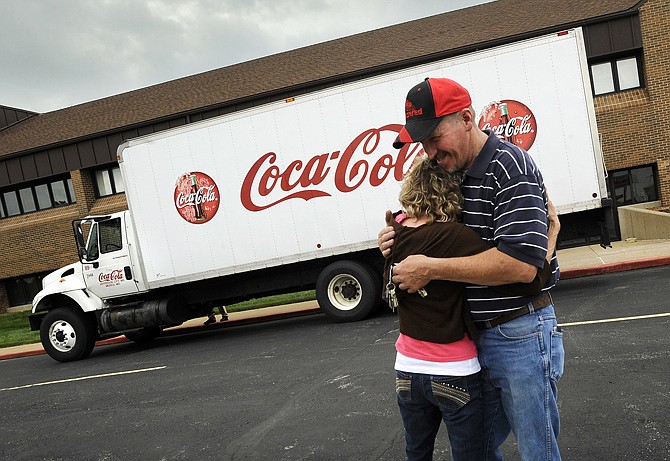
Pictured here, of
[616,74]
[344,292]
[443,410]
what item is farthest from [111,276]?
[616,74]

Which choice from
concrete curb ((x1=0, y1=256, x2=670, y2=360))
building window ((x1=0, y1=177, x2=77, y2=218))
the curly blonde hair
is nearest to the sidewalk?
concrete curb ((x1=0, y1=256, x2=670, y2=360))

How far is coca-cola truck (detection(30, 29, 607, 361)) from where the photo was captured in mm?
A: 9320

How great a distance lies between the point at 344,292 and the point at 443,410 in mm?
7919

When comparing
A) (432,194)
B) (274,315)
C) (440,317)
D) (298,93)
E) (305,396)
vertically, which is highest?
(298,93)

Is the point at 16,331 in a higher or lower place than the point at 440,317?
lower

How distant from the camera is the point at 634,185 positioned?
17.4 m

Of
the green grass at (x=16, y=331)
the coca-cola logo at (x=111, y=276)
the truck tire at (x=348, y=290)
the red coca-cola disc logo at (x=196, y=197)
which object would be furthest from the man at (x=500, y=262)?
the green grass at (x=16, y=331)

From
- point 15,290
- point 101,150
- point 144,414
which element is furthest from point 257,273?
point 15,290

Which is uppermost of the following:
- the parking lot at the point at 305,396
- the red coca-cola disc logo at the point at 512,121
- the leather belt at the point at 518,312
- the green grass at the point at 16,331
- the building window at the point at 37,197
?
the building window at the point at 37,197

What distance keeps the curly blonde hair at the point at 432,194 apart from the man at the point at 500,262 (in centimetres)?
4

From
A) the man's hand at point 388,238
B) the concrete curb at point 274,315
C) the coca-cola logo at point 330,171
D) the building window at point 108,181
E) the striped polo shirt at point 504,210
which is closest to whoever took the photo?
the striped polo shirt at point 504,210

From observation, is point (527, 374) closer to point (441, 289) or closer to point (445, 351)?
point (445, 351)

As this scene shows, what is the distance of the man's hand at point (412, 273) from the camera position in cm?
210

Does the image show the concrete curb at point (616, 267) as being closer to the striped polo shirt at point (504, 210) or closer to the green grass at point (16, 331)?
the striped polo shirt at point (504, 210)
